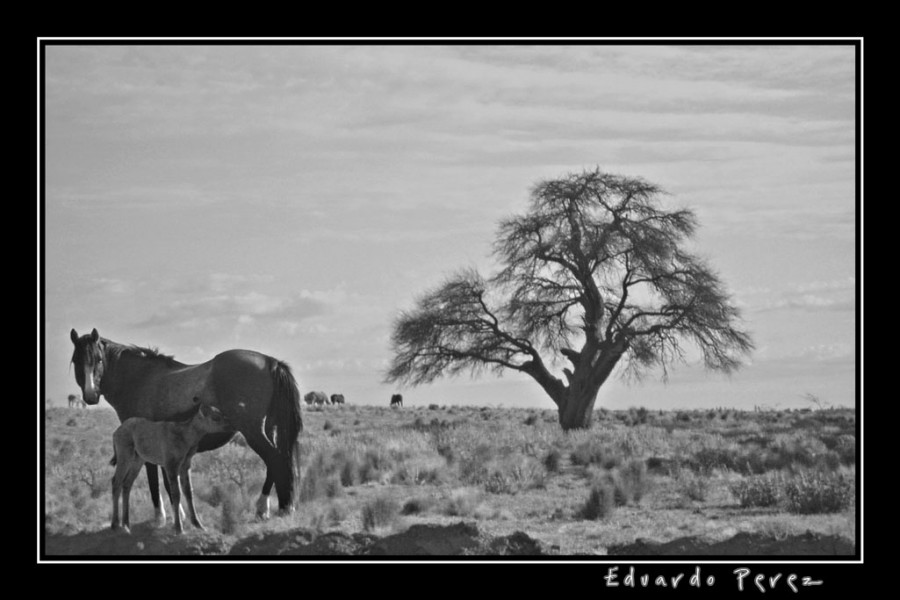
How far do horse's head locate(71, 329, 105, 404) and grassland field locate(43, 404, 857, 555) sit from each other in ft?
4.10

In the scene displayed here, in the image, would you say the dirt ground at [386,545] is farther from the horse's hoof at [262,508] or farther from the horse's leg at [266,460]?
the horse's leg at [266,460]

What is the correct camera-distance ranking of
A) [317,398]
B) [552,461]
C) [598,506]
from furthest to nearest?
[317,398] → [552,461] → [598,506]

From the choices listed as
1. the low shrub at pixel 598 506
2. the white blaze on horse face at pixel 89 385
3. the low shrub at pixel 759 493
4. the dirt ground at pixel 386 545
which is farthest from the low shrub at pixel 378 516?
the low shrub at pixel 759 493

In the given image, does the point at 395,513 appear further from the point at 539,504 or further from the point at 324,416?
the point at 324,416

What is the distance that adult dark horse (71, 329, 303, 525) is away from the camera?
49.6 ft

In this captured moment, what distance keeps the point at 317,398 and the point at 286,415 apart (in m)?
39.0

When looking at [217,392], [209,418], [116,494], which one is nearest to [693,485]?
[217,392]

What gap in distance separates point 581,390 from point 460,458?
983cm

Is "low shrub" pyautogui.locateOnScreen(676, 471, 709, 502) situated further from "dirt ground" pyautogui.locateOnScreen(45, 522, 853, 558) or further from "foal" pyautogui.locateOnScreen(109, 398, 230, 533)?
"foal" pyautogui.locateOnScreen(109, 398, 230, 533)

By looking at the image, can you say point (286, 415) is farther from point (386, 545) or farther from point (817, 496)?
point (817, 496)

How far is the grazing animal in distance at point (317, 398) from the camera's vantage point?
174ft

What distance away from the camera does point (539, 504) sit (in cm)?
1747

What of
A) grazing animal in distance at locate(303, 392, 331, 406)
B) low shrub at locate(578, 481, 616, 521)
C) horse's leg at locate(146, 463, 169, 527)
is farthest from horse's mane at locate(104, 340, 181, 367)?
grazing animal in distance at locate(303, 392, 331, 406)

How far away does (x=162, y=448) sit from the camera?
1416cm
